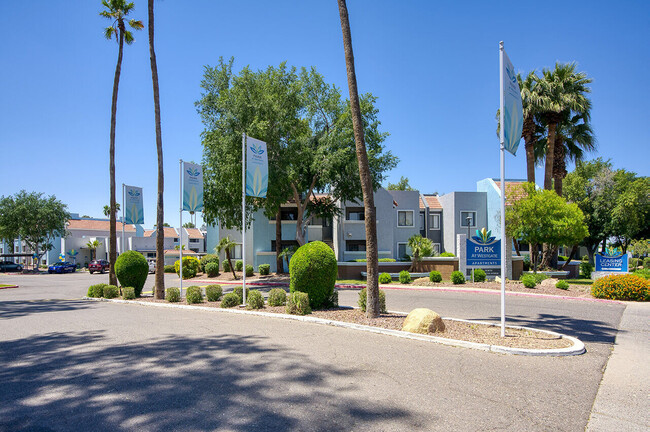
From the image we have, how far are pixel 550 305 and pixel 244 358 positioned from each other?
13.0 meters

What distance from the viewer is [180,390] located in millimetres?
5637

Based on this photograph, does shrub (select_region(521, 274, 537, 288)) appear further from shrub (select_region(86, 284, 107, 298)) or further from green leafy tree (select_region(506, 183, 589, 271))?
shrub (select_region(86, 284, 107, 298))

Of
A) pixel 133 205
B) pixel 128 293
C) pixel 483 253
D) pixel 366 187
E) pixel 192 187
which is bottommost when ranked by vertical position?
pixel 128 293

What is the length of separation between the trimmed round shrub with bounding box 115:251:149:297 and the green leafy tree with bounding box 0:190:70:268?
140 feet

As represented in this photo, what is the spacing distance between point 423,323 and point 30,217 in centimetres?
5734

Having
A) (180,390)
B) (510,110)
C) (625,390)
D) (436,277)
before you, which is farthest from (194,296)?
(436,277)

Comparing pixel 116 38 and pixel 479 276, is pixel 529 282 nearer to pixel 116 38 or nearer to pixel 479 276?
pixel 479 276

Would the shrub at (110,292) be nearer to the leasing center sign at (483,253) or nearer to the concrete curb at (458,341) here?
the concrete curb at (458,341)

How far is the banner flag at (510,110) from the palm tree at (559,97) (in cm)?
1988

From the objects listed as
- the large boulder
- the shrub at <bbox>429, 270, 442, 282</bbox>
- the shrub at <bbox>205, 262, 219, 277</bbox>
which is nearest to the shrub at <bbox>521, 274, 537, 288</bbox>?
the shrub at <bbox>429, 270, 442, 282</bbox>

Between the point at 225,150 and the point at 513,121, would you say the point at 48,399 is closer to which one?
the point at 513,121

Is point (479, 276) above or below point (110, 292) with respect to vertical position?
below

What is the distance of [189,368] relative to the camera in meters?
6.68

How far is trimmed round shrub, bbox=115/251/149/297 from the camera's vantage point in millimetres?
18281
